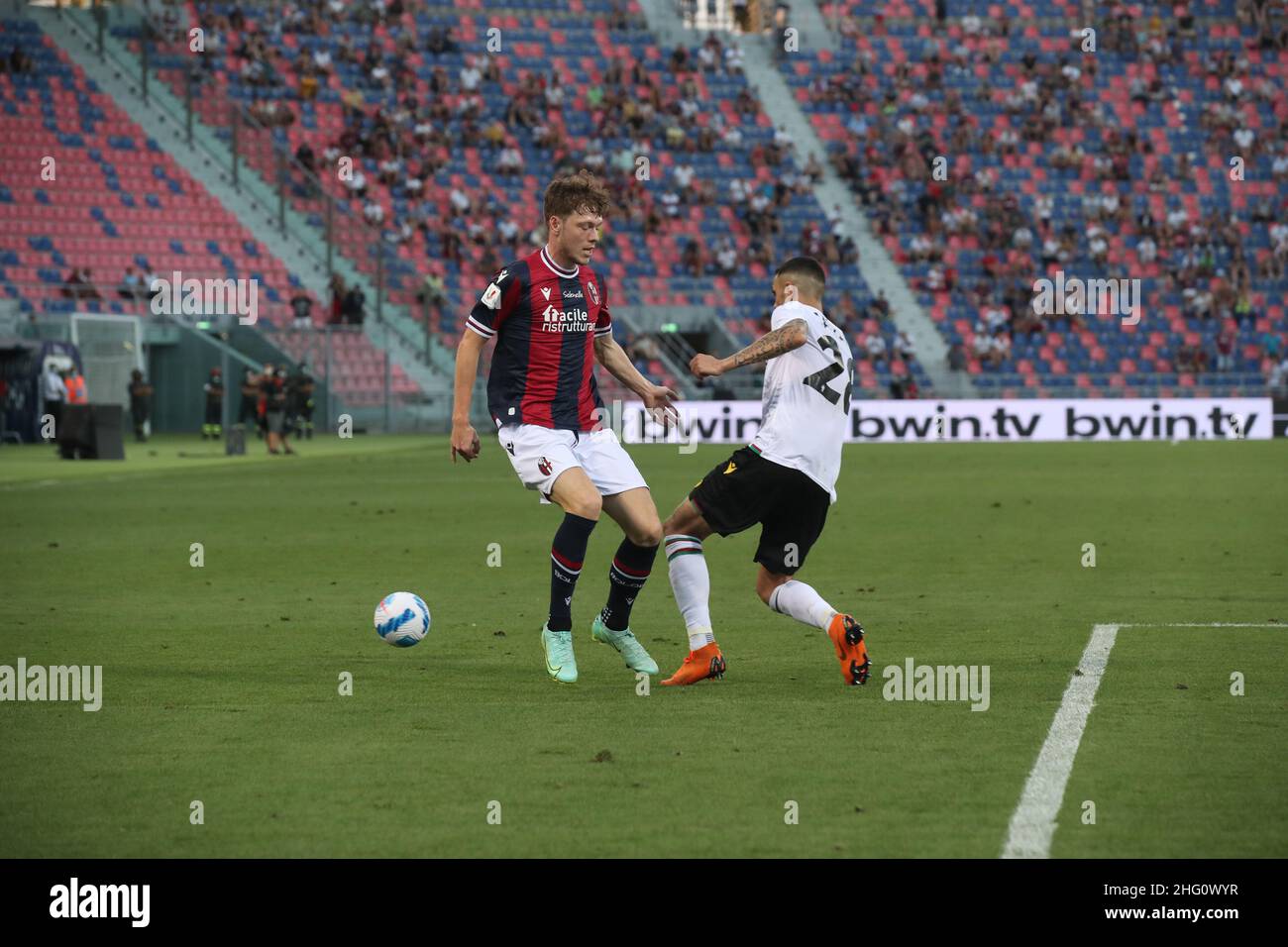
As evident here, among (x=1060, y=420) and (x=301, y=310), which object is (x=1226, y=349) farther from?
(x=301, y=310)

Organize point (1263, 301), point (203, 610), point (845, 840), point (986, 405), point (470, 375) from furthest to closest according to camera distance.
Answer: point (1263, 301)
point (986, 405)
point (203, 610)
point (470, 375)
point (845, 840)

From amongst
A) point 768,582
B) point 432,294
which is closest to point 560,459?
point 768,582

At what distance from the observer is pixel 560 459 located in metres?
9.20

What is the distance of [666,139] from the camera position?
167 ft

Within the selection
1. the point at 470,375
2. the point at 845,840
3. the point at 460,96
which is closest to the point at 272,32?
the point at 460,96

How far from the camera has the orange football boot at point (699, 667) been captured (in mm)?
9117

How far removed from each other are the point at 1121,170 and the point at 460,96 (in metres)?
17.9

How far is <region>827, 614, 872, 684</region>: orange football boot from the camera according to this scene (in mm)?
8938

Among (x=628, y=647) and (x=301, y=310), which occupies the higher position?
(x=301, y=310)

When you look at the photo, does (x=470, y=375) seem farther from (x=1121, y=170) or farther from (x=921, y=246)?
(x=1121, y=170)

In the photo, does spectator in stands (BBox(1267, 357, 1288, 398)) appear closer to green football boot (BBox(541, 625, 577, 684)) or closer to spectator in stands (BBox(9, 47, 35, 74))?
spectator in stands (BBox(9, 47, 35, 74))

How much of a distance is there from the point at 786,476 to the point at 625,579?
93 cm

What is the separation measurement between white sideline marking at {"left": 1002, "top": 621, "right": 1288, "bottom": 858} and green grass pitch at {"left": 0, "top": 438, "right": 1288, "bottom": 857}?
6cm

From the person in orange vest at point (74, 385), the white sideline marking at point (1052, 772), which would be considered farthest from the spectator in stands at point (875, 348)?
the white sideline marking at point (1052, 772)
